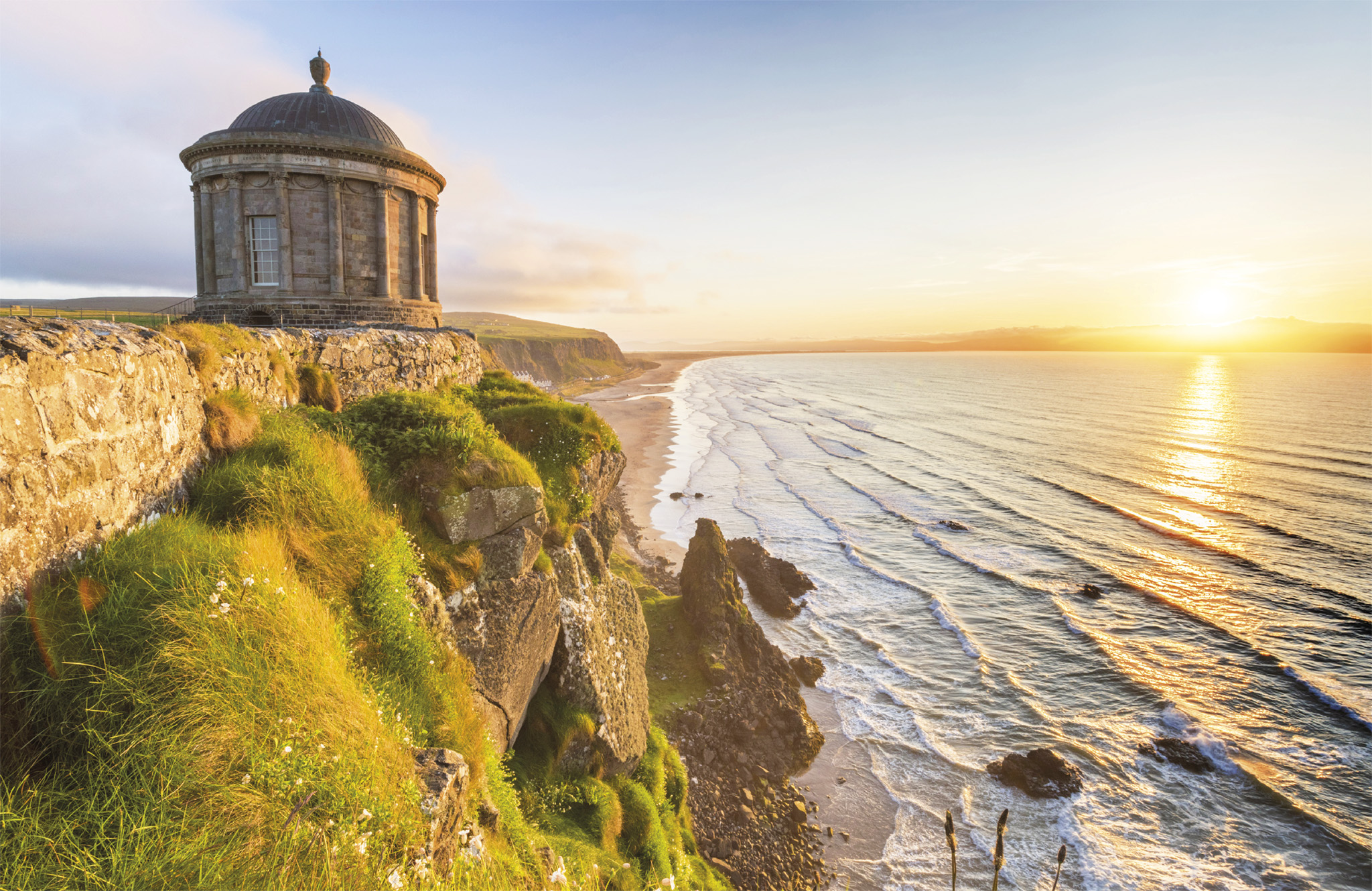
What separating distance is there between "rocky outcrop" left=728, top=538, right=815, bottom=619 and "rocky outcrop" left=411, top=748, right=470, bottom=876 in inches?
797

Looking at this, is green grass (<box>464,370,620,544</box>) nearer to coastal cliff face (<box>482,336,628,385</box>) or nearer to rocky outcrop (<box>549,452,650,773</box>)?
rocky outcrop (<box>549,452,650,773</box>)

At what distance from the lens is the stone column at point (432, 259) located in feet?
90.9

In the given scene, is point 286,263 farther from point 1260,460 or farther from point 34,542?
point 1260,460

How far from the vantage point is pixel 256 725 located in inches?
175

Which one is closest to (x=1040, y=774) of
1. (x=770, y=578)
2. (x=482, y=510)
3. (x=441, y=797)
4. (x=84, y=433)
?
(x=770, y=578)

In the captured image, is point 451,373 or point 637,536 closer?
point 451,373

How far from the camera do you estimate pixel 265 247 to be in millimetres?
23359

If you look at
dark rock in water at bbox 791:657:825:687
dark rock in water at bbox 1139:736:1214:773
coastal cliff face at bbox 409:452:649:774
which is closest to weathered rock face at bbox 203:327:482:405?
coastal cliff face at bbox 409:452:649:774

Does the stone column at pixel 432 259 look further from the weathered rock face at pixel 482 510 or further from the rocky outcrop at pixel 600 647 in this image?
the weathered rock face at pixel 482 510

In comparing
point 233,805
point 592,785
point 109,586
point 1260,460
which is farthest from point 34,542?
point 1260,460

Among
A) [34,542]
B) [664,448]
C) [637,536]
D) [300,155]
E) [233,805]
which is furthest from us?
[664,448]

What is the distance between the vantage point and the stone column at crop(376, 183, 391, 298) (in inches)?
962

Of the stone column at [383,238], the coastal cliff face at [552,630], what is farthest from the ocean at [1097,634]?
the stone column at [383,238]

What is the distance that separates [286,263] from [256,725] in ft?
77.9
